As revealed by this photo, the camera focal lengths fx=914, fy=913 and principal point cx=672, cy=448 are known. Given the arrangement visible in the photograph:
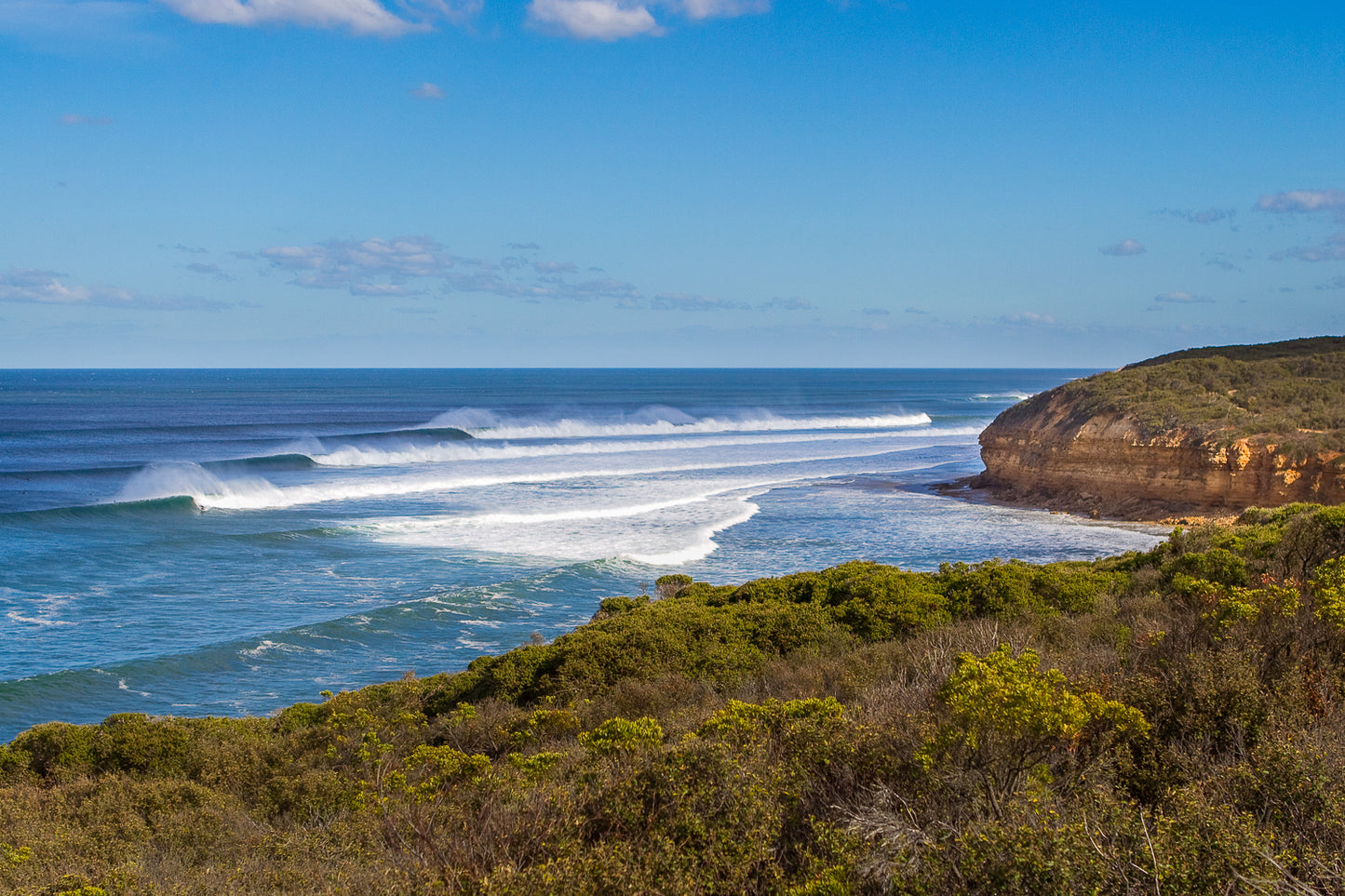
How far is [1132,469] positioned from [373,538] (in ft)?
83.8

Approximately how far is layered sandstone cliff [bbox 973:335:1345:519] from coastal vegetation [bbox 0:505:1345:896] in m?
19.1

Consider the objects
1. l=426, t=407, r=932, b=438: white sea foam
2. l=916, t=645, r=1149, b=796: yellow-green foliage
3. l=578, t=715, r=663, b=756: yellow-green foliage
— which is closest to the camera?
l=916, t=645, r=1149, b=796: yellow-green foliage

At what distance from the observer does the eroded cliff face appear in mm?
28172

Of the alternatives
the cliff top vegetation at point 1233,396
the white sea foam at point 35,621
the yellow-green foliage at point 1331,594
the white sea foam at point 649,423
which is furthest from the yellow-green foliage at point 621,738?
the white sea foam at point 649,423

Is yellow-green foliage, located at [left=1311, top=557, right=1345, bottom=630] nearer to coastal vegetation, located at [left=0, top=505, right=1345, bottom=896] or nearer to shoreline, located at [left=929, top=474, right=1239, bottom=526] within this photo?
coastal vegetation, located at [left=0, top=505, right=1345, bottom=896]

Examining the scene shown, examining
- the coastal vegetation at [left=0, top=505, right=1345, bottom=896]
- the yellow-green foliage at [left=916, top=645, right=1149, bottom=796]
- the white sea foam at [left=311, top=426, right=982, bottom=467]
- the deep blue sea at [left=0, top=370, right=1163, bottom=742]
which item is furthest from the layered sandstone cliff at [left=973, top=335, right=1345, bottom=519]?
the yellow-green foliage at [left=916, top=645, right=1149, bottom=796]

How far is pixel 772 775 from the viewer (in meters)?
5.98

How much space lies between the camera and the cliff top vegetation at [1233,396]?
29.6 metres

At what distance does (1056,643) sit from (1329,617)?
3480mm

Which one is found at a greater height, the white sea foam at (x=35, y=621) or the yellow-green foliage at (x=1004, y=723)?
the yellow-green foliage at (x=1004, y=723)

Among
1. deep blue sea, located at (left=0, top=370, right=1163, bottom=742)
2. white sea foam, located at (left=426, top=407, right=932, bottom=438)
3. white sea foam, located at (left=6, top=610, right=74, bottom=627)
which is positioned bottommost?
white sea foam, located at (left=6, top=610, right=74, bottom=627)

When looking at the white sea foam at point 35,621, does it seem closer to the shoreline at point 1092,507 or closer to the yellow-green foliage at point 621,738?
the yellow-green foliage at point 621,738

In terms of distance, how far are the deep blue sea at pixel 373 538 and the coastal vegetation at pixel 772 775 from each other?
511 cm

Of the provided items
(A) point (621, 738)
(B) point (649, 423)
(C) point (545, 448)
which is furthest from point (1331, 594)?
(B) point (649, 423)
